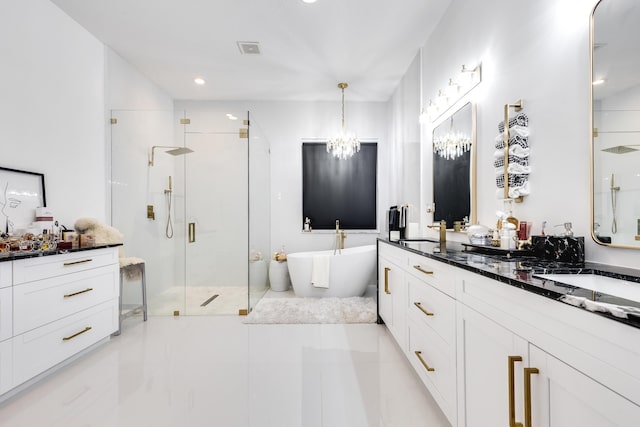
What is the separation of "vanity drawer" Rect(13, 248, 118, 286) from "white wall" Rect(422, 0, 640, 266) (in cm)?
298

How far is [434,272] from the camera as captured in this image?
1.63m

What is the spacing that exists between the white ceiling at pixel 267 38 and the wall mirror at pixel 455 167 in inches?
41.4

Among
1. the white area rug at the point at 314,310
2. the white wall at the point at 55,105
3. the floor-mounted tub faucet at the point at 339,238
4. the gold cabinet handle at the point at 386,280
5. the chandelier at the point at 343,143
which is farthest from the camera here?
the floor-mounted tub faucet at the point at 339,238

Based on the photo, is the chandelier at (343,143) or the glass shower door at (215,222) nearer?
the glass shower door at (215,222)

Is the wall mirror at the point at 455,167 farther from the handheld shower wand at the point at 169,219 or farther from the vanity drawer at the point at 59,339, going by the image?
the vanity drawer at the point at 59,339

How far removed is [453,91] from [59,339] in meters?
3.46

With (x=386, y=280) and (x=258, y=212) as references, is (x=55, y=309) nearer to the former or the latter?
(x=258, y=212)

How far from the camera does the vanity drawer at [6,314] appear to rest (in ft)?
5.70

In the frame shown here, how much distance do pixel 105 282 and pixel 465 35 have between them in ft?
11.5

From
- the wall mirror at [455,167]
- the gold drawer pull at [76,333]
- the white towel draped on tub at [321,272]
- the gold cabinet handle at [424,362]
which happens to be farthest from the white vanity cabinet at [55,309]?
the wall mirror at [455,167]

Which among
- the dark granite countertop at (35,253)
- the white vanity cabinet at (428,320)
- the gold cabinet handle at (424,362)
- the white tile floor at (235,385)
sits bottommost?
the white tile floor at (235,385)

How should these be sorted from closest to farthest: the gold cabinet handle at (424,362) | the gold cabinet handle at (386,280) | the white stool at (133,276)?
1. the gold cabinet handle at (424,362)
2. the gold cabinet handle at (386,280)
3. the white stool at (133,276)

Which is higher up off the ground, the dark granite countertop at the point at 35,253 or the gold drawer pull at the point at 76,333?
the dark granite countertop at the point at 35,253

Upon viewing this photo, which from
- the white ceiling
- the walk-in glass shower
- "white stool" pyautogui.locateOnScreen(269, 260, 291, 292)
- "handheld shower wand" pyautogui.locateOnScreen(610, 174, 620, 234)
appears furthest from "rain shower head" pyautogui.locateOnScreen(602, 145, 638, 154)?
"white stool" pyautogui.locateOnScreen(269, 260, 291, 292)
